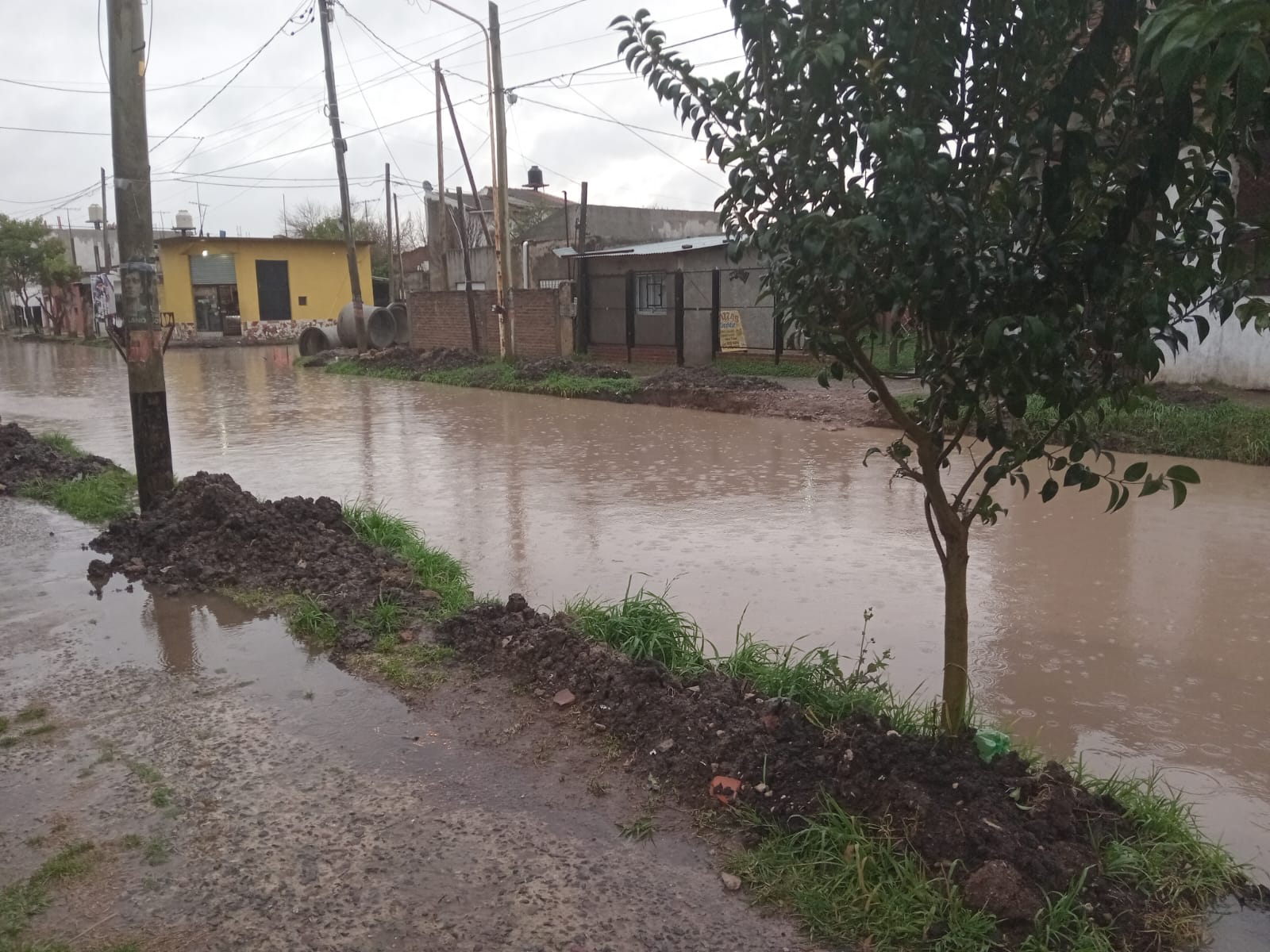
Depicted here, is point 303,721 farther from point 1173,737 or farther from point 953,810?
point 1173,737

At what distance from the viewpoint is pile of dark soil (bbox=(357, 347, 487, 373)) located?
72.1 ft

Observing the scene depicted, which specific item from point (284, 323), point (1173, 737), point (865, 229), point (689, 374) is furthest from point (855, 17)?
point (284, 323)

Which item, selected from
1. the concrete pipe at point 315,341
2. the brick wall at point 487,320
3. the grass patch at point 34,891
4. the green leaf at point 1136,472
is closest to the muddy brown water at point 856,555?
the green leaf at point 1136,472

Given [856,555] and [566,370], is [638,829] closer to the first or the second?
[856,555]

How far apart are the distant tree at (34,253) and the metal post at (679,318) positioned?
36.8 meters

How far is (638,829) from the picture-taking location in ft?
11.0

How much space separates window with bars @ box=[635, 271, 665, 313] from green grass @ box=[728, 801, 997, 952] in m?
18.6

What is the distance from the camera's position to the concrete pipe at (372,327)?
28741 millimetres

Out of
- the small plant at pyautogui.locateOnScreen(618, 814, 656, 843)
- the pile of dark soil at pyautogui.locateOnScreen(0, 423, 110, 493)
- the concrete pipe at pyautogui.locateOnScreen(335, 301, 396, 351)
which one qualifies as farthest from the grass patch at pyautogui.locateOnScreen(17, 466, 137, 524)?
the concrete pipe at pyautogui.locateOnScreen(335, 301, 396, 351)

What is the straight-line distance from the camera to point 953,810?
119 inches

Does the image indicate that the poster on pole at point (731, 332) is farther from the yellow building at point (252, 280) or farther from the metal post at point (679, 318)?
the yellow building at point (252, 280)

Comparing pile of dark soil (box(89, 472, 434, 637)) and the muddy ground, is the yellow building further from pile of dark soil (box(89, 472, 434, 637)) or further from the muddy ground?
the muddy ground

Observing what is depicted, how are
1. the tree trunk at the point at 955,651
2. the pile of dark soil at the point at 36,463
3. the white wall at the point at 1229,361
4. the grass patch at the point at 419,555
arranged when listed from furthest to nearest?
the white wall at the point at 1229,361 → the pile of dark soil at the point at 36,463 → the grass patch at the point at 419,555 → the tree trunk at the point at 955,651

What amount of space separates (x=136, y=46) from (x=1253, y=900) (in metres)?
8.20
